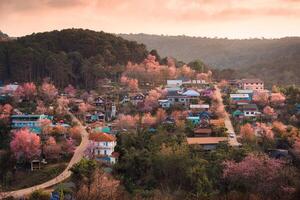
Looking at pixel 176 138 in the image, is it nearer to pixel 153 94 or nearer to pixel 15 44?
pixel 153 94

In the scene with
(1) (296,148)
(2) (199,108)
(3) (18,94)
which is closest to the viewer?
(1) (296,148)

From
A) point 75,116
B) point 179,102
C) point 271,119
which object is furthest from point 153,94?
point 271,119

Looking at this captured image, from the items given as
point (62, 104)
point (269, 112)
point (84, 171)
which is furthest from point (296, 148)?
point (62, 104)

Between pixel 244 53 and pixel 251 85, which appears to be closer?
pixel 251 85

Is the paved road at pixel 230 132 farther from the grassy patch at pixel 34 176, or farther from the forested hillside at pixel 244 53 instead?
the forested hillside at pixel 244 53

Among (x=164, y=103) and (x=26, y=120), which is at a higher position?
(x=164, y=103)

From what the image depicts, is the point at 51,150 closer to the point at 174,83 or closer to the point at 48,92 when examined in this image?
→ the point at 48,92

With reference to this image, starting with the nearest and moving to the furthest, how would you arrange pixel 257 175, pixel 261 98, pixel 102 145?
pixel 257 175
pixel 102 145
pixel 261 98

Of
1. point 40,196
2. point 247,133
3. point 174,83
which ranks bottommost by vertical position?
point 40,196
